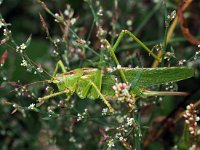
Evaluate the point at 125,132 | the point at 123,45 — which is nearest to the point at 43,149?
the point at 123,45

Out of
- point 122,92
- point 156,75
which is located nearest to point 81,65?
point 156,75

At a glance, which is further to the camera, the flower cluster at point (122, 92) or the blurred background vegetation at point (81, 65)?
the blurred background vegetation at point (81, 65)

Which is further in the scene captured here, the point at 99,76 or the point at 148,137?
the point at 148,137

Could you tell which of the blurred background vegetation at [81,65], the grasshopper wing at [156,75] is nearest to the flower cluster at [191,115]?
the grasshopper wing at [156,75]

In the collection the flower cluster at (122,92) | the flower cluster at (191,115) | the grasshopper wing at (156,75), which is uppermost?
the grasshopper wing at (156,75)

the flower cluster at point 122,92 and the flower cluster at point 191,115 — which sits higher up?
the flower cluster at point 122,92

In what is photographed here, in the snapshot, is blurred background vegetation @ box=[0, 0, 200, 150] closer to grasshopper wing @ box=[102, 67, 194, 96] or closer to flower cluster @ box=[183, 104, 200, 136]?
grasshopper wing @ box=[102, 67, 194, 96]

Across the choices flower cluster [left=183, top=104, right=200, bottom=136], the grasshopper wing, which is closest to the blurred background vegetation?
the grasshopper wing

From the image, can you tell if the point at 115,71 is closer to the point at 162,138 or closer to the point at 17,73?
the point at 162,138

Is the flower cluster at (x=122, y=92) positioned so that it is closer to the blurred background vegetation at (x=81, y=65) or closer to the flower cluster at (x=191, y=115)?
the flower cluster at (x=191, y=115)
